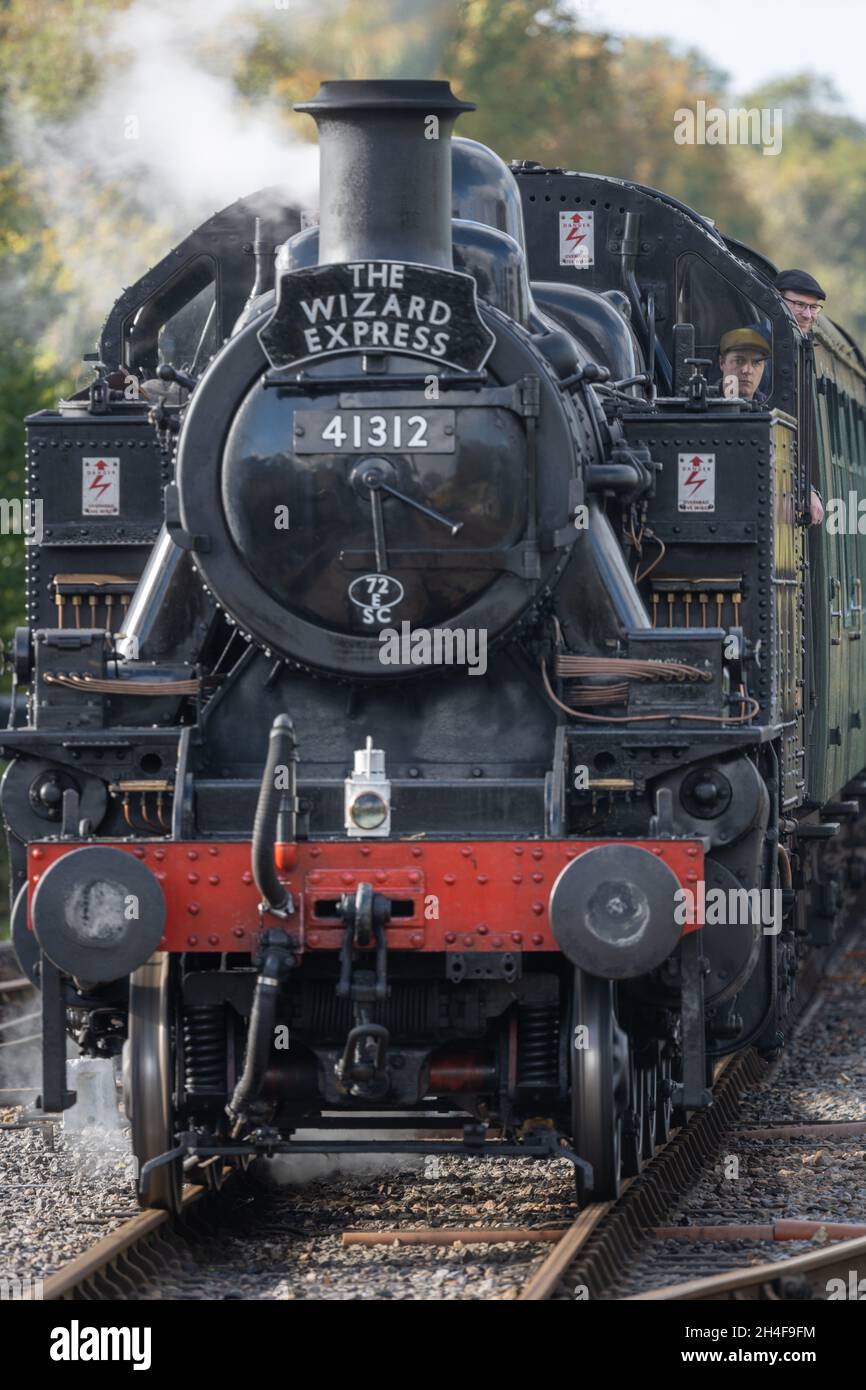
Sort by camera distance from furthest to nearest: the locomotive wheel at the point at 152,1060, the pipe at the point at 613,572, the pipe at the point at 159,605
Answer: the pipe at the point at 159,605 → the pipe at the point at 613,572 → the locomotive wheel at the point at 152,1060

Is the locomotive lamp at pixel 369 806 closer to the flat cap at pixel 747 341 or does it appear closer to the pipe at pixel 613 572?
the pipe at pixel 613 572

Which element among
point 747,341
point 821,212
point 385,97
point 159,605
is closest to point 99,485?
point 159,605

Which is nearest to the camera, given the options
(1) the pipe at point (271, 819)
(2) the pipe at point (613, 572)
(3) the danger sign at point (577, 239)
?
(1) the pipe at point (271, 819)

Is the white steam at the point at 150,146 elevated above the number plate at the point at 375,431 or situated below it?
above

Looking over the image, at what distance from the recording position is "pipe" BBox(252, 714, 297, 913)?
21.0 ft

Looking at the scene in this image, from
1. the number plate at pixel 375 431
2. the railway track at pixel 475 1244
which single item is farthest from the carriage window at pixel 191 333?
the railway track at pixel 475 1244

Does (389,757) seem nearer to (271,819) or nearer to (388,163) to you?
(271,819)

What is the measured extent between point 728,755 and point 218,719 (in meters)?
1.53

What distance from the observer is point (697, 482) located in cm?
806

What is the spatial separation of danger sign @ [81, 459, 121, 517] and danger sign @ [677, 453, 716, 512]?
189 centimetres

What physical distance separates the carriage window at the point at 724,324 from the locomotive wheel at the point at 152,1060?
3.58 meters

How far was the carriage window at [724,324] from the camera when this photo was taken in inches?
364

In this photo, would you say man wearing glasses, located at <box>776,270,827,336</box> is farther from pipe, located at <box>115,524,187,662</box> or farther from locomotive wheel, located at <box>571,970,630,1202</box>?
locomotive wheel, located at <box>571,970,630,1202</box>

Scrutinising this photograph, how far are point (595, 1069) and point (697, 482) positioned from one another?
2.23m
